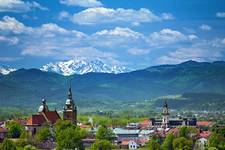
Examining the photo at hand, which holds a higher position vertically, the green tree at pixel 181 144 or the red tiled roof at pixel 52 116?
the red tiled roof at pixel 52 116

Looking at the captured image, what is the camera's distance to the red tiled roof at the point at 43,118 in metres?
115

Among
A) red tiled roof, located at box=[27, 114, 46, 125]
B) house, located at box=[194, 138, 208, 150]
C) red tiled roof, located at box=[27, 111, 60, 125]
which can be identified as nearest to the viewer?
house, located at box=[194, 138, 208, 150]

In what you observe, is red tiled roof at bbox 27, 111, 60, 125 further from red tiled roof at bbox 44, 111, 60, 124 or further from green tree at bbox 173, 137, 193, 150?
green tree at bbox 173, 137, 193, 150

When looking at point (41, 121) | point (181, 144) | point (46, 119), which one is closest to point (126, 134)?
point (46, 119)

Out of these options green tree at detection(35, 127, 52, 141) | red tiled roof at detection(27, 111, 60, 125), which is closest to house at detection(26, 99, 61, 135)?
red tiled roof at detection(27, 111, 60, 125)

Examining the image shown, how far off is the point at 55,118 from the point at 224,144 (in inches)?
1646

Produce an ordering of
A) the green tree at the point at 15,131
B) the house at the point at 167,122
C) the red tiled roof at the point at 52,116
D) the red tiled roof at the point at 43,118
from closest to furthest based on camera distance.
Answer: the green tree at the point at 15,131
the red tiled roof at the point at 43,118
the red tiled roof at the point at 52,116
the house at the point at 167,122

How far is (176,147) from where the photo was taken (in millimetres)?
85562

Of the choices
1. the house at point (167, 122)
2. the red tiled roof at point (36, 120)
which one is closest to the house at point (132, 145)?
the red tiled roof at point (36, 120)

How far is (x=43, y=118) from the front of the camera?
116812 millimetres

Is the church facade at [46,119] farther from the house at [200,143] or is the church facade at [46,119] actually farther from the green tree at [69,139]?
the house at [200,143]

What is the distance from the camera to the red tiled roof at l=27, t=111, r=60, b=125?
115 m

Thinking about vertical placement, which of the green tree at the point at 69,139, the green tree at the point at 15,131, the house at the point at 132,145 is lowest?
the house at the point at 132,145

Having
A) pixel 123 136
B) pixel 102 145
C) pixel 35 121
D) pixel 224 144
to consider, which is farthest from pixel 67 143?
pixel 123 136
